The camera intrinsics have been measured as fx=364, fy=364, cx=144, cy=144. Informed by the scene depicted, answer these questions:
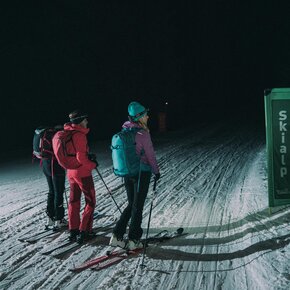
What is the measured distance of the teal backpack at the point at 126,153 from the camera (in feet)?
17.2

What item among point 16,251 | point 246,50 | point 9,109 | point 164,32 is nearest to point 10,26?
point 9,109

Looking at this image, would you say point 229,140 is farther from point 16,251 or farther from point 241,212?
point 16,251

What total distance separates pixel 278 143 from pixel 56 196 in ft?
13.0

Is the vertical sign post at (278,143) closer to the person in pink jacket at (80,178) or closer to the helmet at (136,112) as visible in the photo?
the helmet at (136,112)

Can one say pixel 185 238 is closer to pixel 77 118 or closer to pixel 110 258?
pixel 110 258

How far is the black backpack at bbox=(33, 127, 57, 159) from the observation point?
6.50 metres

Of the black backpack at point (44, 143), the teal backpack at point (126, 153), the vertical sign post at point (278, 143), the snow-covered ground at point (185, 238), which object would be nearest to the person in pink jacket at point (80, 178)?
the snow-covered ground at point (185, 238)

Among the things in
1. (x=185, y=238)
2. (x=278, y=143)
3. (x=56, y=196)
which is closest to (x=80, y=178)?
(x=56, y=196)

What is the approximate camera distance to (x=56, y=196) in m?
6.53

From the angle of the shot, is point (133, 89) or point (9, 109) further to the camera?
point (133, 89)

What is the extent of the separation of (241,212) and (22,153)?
12.4 metres

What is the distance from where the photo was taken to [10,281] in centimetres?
479

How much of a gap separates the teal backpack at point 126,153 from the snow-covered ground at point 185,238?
129 cm

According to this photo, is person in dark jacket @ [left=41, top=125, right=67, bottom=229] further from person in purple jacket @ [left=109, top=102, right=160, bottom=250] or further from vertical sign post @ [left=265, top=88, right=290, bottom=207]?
vertical sign post @ [left=265, top=88, right=290, bottom=207]
